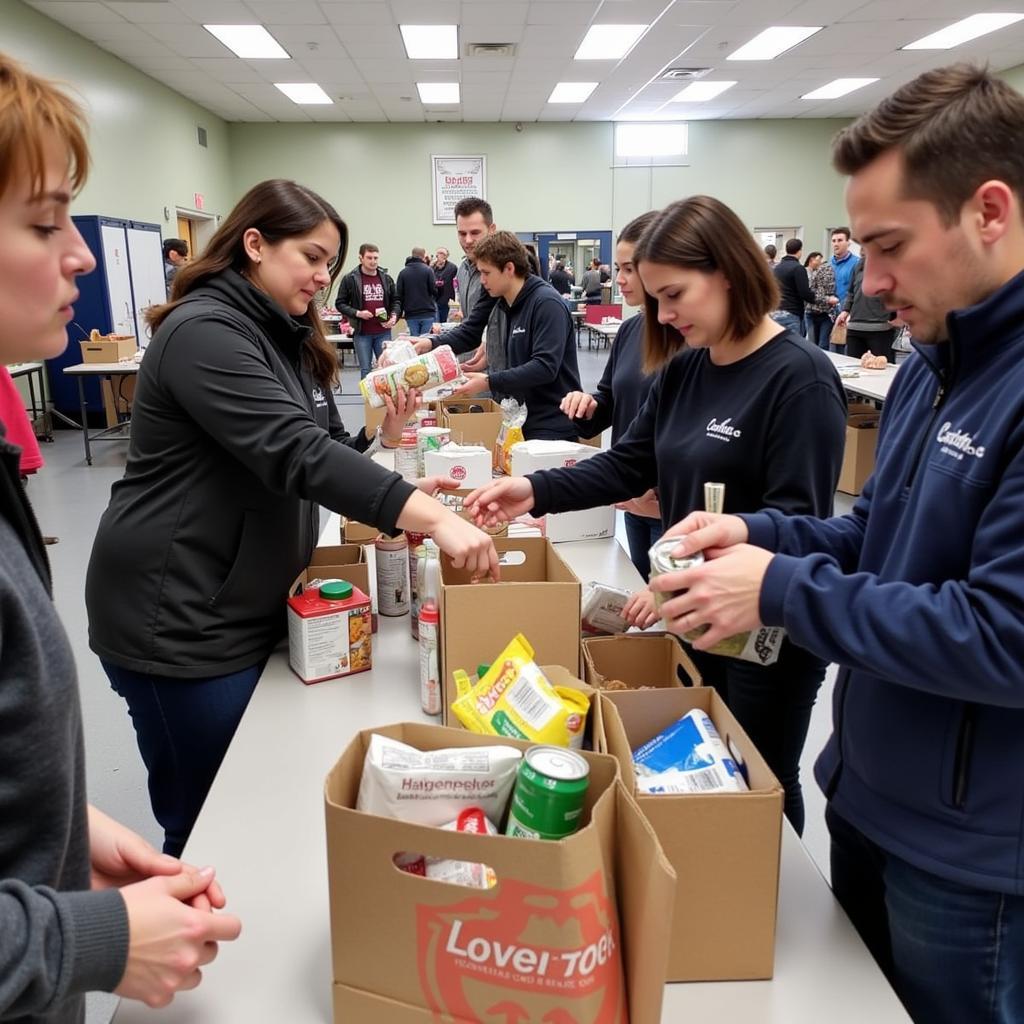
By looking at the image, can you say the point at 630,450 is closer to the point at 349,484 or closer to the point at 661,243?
the point at 661,243

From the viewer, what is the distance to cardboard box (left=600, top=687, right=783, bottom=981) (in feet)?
2.70

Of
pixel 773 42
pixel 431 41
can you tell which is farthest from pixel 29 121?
pixel 773 42

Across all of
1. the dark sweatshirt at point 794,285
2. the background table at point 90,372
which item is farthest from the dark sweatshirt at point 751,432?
Result: the dark sweatshirt at point 794,285

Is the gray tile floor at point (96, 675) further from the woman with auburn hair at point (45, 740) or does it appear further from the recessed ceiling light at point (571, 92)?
the recessed ceiling light at point (571, 92)

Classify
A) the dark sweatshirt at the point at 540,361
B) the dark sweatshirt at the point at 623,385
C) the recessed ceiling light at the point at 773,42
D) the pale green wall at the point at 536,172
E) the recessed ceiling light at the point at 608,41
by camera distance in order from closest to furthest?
the dark sweatshirt at the point at 623,385, the dark sweatshirt at the point at 540,361, the recessed ceiling light at the point at 608,41, the recessed ceiling light at the point at 773,42, the pale green wall at the point at 536,172

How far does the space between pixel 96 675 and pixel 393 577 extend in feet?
6.24

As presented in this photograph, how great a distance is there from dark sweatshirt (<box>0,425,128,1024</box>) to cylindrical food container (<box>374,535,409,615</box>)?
3.47 feet

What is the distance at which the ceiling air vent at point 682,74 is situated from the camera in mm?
9852

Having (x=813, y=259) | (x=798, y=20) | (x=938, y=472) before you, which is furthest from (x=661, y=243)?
(x=813, y=259)

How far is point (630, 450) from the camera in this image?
185 cm

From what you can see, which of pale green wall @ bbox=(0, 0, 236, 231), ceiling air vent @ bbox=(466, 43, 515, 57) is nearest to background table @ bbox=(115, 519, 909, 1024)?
pale green wall @ bbox=(0, 0, 236, 231)

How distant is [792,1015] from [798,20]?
9255 mm

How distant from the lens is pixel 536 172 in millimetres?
13234

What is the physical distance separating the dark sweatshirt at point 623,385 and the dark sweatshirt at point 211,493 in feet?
3.85
